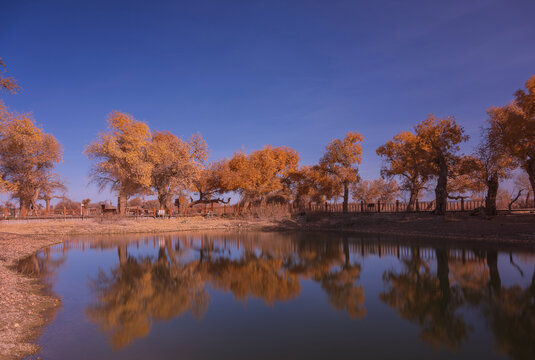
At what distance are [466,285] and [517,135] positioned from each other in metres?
17.3

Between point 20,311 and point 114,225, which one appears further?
point 114,225

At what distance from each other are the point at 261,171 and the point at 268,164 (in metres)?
1.59

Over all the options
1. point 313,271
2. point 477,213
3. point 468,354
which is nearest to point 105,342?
point 468,354

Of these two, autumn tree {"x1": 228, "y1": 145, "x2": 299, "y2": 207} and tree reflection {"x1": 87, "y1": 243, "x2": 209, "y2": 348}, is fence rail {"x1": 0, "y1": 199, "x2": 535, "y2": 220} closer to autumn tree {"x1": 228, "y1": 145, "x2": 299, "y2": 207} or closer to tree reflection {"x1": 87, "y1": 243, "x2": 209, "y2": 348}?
autumn tree {"x1": 228, "y1": 145, "x2": 299, "y2": 207}

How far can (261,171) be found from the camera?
4803 cm

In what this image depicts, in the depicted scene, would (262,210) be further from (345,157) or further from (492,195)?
(492,195)

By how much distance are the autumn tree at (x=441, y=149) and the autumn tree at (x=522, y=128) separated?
6.30 meters

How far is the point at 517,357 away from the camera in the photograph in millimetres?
5996

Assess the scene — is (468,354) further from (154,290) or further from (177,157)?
(177,157)

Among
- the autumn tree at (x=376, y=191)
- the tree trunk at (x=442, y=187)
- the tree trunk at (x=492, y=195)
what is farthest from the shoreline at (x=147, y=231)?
the autumn tree at (x=376, y=191)

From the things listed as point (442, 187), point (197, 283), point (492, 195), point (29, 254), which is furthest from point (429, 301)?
point (442, 187)

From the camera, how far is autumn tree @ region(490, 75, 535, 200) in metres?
23.0

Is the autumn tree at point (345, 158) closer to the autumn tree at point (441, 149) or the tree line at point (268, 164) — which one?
the tree line at point (268, 164)

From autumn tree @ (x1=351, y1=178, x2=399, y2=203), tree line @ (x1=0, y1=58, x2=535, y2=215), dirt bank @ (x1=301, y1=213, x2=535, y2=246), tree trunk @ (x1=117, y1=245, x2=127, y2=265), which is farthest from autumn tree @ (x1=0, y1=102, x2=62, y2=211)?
autumn tree @ (x1=351, y1=178, x2=399, y2=203)
